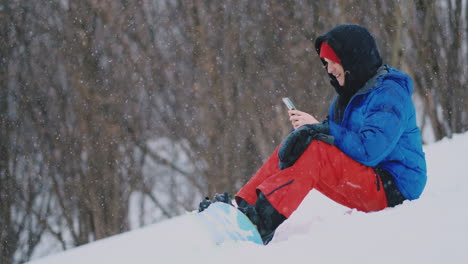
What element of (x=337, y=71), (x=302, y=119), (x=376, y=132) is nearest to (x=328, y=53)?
(x=337, y=71)

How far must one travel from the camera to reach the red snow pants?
1826mm

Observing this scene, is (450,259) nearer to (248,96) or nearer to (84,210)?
(248,96)

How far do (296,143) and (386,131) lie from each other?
36 centimetres

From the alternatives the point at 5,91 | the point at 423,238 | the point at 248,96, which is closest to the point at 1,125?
the point at 5,91

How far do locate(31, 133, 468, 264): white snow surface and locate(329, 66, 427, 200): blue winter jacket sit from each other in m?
0.13

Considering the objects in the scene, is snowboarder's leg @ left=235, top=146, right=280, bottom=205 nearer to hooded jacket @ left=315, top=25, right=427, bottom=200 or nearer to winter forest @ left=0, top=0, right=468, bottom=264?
hooded jacket @ left=315, top=25, right=427, bottom=200

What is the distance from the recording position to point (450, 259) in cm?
136

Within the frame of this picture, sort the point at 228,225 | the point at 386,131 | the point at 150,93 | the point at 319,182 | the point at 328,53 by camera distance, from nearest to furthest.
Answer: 1. the point at 228,225
2. the point at 386,131
3. the point at 319,182
4. the point at 328,53
5. the point at 150,93

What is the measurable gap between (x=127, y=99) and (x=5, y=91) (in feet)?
2.86

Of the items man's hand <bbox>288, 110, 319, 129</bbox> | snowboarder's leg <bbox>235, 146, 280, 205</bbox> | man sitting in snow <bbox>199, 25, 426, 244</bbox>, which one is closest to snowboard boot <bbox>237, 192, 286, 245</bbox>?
man sitting in snow <bbox>199, 25, 426, 244</bbox>

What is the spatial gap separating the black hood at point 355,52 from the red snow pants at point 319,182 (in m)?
0.38

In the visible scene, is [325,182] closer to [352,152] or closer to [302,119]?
[352,152]

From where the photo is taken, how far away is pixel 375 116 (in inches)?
75.4

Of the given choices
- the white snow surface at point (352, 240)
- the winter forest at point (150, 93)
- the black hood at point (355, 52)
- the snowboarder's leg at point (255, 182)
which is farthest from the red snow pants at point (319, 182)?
the winter forest at point (150, 93)
